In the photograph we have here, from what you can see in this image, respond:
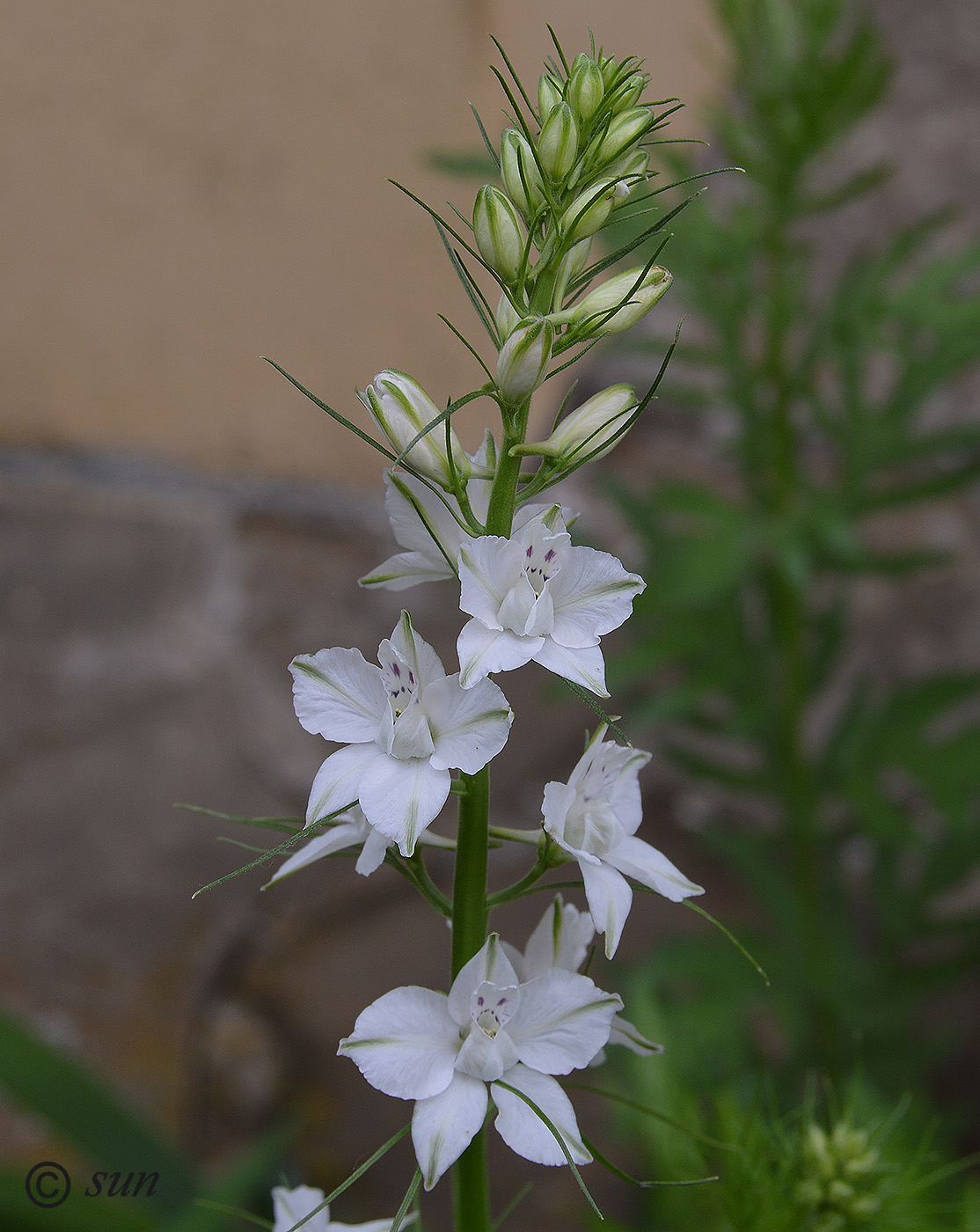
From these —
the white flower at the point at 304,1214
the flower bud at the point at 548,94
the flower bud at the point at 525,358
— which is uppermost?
the flower bud at the point at 548,94

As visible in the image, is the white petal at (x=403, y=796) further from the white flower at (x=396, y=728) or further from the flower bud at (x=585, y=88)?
the flower bud at (x=585, y=88)

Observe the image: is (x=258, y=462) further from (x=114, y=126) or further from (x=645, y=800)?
(x=645, y=800)

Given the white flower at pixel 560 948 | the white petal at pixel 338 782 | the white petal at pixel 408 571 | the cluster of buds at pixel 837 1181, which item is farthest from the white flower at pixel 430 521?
the cluster of buds at pixel 837 1181

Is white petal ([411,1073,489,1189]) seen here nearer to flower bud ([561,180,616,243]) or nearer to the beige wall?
flower bud ([561,180,616,243])

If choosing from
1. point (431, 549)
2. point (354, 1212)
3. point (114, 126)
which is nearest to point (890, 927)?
point (354, 1212)

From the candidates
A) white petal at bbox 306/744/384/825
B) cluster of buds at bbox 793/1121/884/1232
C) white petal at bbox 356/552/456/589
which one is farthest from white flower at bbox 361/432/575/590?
cluster of buds at bbox 793/1121/884/1232

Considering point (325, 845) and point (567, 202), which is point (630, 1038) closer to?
point (325, 845)
